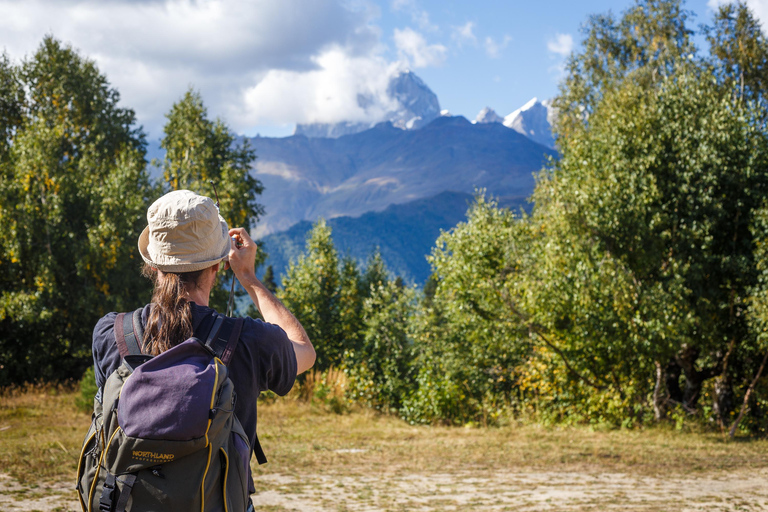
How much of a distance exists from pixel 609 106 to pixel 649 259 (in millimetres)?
4168

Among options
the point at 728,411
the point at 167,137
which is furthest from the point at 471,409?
the point at 167,137

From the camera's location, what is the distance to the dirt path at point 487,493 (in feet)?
18.7

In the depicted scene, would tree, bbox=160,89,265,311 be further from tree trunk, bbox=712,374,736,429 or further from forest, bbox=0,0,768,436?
tree trunk, bbox=712,374,736,429

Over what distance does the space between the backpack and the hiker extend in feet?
0.26

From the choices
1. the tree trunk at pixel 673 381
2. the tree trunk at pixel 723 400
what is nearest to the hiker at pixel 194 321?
the tree trunk at pixel 673 381

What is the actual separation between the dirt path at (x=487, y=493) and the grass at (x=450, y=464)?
2cm

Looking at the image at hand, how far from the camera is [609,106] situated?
1408cm

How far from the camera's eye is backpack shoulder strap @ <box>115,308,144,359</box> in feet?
5.95

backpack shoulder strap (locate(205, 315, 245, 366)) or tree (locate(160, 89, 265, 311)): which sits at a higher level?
tree (locate(160, 89, 265, 311))

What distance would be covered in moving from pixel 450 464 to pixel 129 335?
7.20 meters

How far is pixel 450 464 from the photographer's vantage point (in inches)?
327

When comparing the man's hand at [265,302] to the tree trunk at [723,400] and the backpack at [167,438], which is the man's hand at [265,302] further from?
the tree trunk at [723,400]

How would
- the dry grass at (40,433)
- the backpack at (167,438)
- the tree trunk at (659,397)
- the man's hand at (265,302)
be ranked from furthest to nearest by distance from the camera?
the tree trunk at (659,397) → the dry grass at (40,433) → the man's hand at (265,302) → the backpack at (167,438)

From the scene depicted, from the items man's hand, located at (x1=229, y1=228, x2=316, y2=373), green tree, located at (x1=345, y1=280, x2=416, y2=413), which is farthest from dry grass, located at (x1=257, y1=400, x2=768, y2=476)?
man's hand, located at (x1=229, y1=228, x2=316, y2=373)
